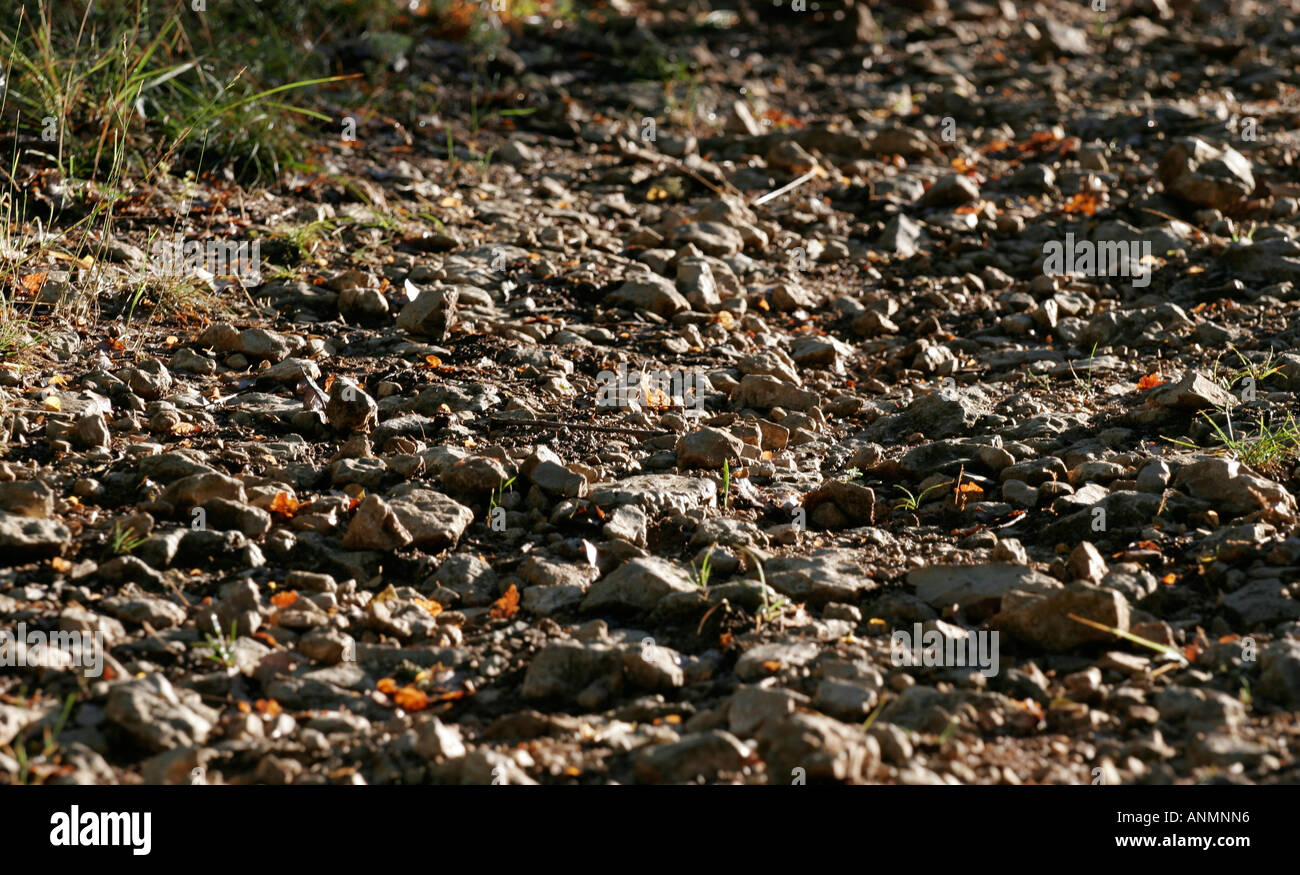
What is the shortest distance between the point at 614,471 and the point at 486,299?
1.09m

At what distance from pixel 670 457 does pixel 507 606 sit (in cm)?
80

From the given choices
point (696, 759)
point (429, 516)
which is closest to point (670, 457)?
point (429, 516)

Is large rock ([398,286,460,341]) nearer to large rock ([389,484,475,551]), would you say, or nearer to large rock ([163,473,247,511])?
large rock ([389,484,475,551])

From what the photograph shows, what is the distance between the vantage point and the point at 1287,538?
8.71ft

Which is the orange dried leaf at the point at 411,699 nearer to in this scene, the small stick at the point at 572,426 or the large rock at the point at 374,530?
the large rock at the point at 374,530

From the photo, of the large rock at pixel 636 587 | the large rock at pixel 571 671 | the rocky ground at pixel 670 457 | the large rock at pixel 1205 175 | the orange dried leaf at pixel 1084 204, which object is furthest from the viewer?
the orange dried leaf at pixel 1084 204

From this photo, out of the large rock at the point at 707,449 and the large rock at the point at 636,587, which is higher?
the large rock at the point at 707,449

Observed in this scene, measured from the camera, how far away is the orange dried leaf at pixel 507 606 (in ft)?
8.30

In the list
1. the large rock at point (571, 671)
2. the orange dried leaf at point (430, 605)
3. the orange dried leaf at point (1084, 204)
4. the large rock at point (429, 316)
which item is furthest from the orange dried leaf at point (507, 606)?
the orange dried leaf at point (1084, 204)

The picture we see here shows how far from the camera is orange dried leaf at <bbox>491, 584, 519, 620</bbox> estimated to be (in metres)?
2.53

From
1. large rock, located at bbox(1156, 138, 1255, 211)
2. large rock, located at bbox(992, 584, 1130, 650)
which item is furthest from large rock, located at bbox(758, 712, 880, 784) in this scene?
large rock, located at bbox(1156, 138, 1255, 211)

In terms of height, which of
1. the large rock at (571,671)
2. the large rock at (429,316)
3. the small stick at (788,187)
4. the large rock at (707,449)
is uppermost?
the small stick at (788,187)

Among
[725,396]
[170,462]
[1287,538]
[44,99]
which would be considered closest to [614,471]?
[725,396]
